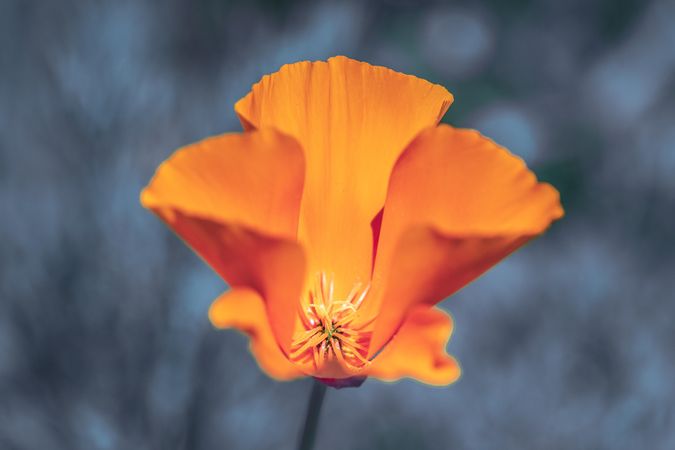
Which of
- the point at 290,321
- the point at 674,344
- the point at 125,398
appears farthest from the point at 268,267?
the point at 674,344

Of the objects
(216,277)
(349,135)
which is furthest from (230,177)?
(216,277)

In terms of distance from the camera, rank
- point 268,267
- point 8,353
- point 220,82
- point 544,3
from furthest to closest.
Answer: point 544,3, point 220,82, point 8,353, point 268,267

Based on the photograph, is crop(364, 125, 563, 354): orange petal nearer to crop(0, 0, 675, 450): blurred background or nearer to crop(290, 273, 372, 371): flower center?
crop(290, 273, 372, 371): flower center

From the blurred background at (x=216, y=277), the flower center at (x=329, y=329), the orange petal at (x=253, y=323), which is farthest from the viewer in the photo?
the blurred background at (x=216, y=277)

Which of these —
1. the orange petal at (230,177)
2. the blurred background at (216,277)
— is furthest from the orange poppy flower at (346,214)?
the blurred background at (216,277)

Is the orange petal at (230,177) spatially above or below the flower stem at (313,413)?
above

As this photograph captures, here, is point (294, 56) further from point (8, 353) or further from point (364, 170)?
point (364, 170)

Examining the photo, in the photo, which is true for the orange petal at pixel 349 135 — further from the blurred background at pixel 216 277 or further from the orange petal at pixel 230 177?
the blurred background at pixel 216 277
